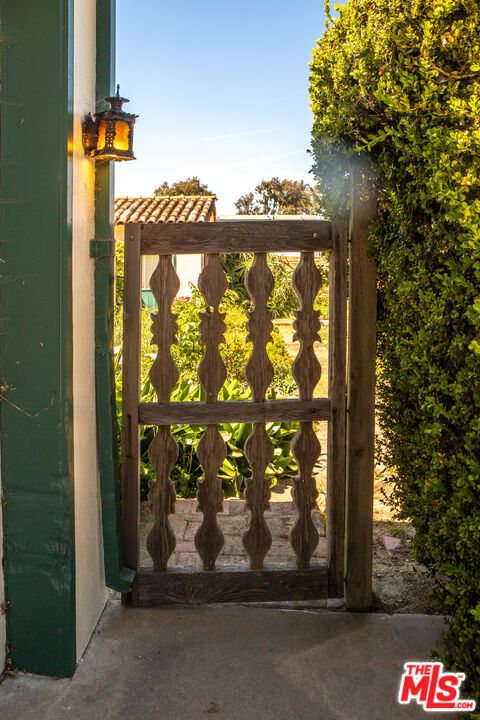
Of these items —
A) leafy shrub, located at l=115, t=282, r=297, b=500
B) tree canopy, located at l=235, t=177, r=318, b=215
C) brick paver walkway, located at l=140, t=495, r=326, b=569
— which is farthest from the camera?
tree canopy, located at l=235, t=177, r=318, b=215

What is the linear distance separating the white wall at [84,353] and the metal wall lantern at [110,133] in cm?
6

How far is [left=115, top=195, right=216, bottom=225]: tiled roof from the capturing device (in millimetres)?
17547

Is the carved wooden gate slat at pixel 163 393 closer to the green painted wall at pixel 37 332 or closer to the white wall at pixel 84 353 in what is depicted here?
the white wall at pixel 84 353

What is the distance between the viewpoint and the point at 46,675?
2312mm

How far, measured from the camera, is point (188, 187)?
1443 inches

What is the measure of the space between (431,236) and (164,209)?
1768cm

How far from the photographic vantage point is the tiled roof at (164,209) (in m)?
17.5

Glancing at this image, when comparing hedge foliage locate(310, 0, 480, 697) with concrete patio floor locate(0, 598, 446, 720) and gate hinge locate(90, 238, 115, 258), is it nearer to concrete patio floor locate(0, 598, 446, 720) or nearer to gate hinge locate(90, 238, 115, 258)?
concrete patio floor locate(0, 598, 446, 720)

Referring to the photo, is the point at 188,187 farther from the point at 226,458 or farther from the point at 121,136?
the point at 121,136

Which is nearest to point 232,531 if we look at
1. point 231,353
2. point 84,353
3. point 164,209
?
point 84,353

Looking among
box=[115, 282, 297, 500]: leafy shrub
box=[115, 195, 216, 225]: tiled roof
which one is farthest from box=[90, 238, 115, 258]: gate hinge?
box=[115, 195, 216, 225]: tiled roof

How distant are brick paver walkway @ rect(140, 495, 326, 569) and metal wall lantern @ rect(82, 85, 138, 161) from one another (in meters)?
2.01

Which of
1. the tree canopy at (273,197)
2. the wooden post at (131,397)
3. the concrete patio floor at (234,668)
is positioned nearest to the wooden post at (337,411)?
the concrete patio floor at (234,668)

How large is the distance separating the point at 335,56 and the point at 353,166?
44 cm
